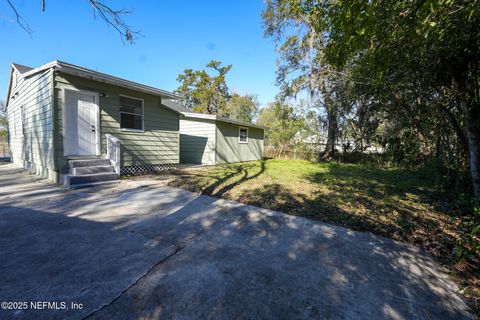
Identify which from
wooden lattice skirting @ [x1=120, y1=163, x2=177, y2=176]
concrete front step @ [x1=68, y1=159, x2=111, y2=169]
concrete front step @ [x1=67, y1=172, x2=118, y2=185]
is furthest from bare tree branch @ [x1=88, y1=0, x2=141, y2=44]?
wooden lattice skirting @ [x1=120, y1=163, x2=177, y2=176]

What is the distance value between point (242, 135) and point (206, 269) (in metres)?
10.9

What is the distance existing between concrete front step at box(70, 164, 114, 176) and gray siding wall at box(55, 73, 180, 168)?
1.59 ft

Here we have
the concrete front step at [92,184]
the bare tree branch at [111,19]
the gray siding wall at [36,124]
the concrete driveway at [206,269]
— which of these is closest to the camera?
the concrete driveway at [206,269]

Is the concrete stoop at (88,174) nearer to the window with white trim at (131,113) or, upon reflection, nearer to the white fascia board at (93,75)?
the window with white trim at (131,113)

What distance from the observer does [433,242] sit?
2.81 metres

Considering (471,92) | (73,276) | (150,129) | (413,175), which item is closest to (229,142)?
(150,129)

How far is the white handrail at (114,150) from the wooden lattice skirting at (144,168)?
1.94 feet

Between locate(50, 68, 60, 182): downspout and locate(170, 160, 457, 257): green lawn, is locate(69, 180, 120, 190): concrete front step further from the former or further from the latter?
locate(170, 160, 457, 257): green lawn

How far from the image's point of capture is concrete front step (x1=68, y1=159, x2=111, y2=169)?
536cm

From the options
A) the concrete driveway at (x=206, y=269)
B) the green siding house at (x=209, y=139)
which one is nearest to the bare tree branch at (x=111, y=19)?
the concrete driveway at (x=206, y=269)

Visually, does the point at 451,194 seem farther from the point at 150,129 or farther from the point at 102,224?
the point at 150,129

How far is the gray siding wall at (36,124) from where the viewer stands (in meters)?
5.46

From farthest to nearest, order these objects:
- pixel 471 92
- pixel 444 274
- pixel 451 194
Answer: pixel 451 194, pixel 471 92, pixel 444 274

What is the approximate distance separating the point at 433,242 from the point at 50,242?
4.84 meters
